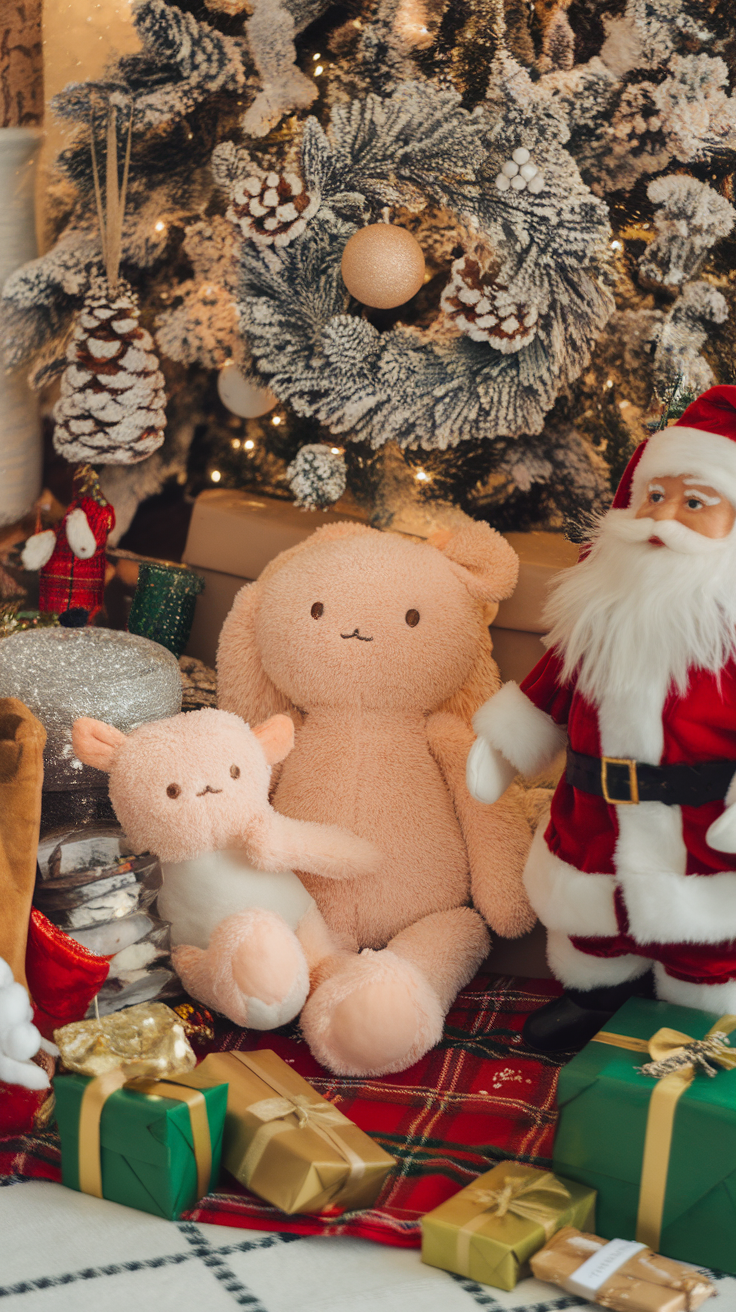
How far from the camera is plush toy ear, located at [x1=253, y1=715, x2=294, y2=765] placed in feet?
4.32

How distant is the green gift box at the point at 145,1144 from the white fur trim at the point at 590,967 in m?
0.40

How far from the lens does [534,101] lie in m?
1.44

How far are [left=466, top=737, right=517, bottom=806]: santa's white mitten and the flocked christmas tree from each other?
441mm

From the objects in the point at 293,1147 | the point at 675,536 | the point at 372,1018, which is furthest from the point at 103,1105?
the point at 675,536

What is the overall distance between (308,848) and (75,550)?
0.66 metres

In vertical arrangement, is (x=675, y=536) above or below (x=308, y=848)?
above

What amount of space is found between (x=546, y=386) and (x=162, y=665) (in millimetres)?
624

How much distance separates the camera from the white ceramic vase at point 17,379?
5.58 feet

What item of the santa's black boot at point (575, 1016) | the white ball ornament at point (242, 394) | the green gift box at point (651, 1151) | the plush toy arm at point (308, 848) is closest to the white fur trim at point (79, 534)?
the white ball ornament at point (242, 394)

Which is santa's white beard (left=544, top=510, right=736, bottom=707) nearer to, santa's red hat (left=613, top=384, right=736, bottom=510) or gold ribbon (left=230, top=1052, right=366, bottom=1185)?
santa's red hat (left=613, top=384, right=736, bottom=510)

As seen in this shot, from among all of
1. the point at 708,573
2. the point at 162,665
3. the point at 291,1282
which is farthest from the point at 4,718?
the point at 708,573

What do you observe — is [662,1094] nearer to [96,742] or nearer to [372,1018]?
[372,1018]

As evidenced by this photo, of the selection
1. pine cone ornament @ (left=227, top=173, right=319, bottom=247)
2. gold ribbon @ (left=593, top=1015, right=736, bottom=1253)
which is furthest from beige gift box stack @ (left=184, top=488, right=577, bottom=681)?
gold ribbon @ (left=593, top=1015, right=736, bottom=1253)

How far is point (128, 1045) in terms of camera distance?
3.42 feet
